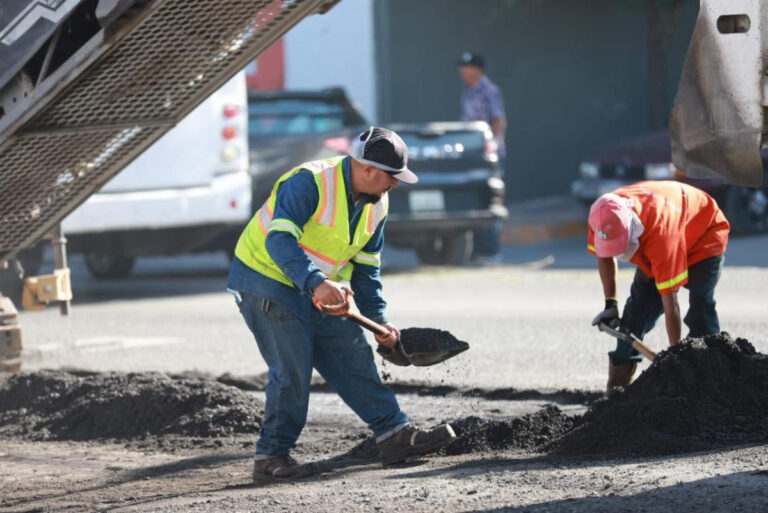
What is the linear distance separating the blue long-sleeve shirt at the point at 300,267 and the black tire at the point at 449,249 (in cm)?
896

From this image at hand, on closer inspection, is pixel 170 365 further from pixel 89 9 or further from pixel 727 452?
pixel 727 452

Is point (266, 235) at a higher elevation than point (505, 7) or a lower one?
lower

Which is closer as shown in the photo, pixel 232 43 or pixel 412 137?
pixel 232 43

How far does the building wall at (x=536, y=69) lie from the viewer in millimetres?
22172

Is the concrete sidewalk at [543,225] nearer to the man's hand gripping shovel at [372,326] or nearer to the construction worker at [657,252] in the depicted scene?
the construction worker at [657,252]

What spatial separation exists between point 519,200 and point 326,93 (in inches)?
308

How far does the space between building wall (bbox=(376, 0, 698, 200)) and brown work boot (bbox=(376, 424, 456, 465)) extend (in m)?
16.0

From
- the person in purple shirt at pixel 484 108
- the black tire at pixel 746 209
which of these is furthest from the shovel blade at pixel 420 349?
the black tire at pixel 746 209

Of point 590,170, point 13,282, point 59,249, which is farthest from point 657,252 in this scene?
point 590,170

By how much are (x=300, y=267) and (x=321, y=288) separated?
0.14 meters

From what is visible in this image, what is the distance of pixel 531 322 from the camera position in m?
11.2

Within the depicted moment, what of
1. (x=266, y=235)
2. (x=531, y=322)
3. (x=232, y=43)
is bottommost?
(x=531, y=322)

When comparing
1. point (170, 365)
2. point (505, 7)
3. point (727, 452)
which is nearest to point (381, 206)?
point (727, 452)

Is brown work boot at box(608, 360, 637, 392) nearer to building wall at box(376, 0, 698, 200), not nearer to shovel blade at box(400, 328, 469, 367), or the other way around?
shovel blade at box(400, 328, 469, 367)
